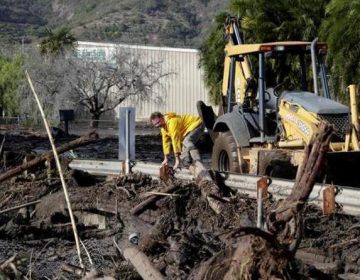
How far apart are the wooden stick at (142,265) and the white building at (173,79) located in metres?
51.0

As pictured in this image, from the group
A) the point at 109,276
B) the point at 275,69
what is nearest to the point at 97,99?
the point at 275,69

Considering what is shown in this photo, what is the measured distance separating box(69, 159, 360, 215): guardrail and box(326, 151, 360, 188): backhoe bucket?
1.51 m

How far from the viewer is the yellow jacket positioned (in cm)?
1337

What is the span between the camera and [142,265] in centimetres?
627

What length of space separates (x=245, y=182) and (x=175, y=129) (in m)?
3.04

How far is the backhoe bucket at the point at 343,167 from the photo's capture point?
11594mm

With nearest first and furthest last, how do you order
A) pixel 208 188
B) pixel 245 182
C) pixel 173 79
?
pixel 208 188, pixel 245 182, pixel 173 79

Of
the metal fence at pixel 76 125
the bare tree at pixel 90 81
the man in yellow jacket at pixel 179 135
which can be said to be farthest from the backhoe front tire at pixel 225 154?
the bare tree at pixel 90 81

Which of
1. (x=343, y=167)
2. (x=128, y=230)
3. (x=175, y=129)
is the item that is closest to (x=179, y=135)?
(x=175, y=129)

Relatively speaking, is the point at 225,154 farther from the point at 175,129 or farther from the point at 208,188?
the point at 208,188

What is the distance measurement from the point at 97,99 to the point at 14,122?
18.9 feet

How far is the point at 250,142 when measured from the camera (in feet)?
43.8

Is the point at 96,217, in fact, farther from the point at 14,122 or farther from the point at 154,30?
the point at 154,30

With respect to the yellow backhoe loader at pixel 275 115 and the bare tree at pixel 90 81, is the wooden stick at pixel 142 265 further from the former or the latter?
the bare tree at pixel 90 81
